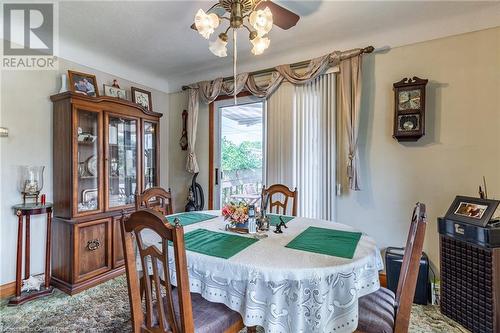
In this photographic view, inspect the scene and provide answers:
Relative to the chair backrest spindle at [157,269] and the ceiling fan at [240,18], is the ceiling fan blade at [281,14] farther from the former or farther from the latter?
the chair backrest spindle at [157,269]

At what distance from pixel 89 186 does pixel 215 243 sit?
1.99 m

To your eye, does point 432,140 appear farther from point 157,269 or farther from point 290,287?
point 157,269

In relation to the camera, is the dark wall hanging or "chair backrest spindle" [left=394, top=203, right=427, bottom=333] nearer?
"chair backrest spindle" [left=394, top=203, right=427, bottom=333]

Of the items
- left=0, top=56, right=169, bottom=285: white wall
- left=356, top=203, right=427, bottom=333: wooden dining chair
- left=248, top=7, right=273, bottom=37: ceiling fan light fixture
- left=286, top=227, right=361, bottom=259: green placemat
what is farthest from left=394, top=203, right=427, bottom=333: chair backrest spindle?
left=0, top=56, right=169, bottom=285: white wall

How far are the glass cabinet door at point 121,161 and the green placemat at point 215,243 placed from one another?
1.76m

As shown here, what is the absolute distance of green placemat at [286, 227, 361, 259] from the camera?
53.0 inches

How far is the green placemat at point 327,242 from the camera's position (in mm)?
1347

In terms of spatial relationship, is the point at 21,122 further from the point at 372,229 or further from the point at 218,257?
the point at 372,229

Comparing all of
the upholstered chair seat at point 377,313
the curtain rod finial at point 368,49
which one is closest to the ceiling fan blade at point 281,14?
the curtain rod finial at point 368,49

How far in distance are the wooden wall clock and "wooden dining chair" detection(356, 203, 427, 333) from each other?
1.41m

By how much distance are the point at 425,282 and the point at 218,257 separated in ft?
6.65

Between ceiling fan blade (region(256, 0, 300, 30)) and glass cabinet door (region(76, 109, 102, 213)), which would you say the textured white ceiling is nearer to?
ceiling fan blade (region(256, 0, 300, 30))

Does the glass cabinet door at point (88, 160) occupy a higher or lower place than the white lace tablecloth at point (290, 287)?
higher

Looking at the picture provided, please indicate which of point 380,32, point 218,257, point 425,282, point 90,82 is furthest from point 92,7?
point 425,282
